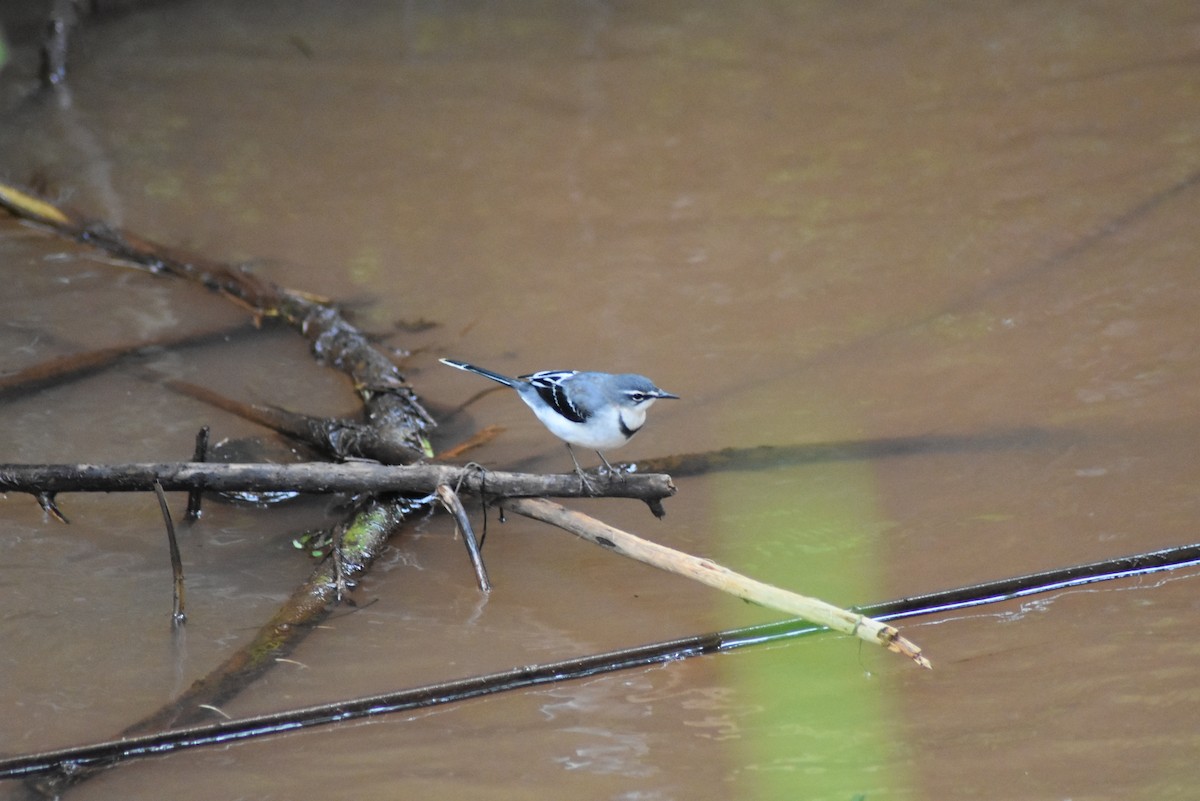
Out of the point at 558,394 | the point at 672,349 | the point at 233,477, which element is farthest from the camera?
the point at 672,349

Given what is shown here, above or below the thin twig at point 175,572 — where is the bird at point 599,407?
above

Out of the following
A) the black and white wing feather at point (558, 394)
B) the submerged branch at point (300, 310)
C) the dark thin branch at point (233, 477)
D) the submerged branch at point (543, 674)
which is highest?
Answer: the submerged branch at point (300, 310)

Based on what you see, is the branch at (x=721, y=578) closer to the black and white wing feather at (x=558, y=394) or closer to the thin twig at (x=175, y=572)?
the black and white wing feather at (x=558, y=394)

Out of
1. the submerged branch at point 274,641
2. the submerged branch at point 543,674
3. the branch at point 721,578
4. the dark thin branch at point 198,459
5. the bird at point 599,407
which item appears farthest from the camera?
the dark thin branch at point 198,459

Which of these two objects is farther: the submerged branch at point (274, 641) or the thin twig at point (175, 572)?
the thin twig at point (175, 572)

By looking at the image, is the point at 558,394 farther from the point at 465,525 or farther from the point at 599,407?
the point at 465,525

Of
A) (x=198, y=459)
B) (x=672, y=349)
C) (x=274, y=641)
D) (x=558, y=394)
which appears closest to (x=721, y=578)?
(x=558, y=394)

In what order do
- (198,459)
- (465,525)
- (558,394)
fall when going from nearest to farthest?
(465,525)
(558,394)
(198,459)

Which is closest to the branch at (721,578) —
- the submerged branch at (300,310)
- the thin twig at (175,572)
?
the submerged branch at (300,310)

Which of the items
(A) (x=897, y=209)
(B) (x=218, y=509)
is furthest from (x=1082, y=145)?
(B) (x=218, y=509)

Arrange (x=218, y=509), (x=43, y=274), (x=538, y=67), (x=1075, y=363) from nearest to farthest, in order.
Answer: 1. (x=218, y=509)
2. (x=1075, y=363)
3. (x=43, y=274)
4. (x=538, y=67)

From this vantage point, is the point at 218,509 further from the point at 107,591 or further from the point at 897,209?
the point at 897,209

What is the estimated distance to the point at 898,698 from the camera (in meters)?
4.60

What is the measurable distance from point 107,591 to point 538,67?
789 centimetres
